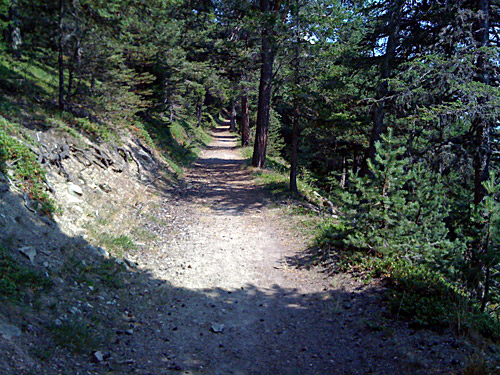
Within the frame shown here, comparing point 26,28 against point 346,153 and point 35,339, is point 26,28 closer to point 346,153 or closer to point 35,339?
point 35,339

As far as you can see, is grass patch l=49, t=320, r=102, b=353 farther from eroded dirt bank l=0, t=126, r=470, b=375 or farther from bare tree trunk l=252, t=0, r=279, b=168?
bare tree trunk l=252, t=0, r=279, b=168

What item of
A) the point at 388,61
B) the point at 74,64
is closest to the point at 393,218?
the point at 388,61

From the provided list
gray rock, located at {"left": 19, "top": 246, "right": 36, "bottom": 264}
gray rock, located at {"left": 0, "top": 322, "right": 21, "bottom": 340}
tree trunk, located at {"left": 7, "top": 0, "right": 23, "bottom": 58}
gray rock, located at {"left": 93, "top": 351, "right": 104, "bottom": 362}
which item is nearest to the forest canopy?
tree trunk, located at {"left": 7, "top": 0, "right": 23, "bottom": 58}

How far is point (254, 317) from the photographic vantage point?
553 centimetres

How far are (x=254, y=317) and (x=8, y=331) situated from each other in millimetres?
3355

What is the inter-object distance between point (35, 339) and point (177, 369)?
1.58 m

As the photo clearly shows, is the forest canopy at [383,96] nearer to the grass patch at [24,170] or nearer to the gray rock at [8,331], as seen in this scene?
the grass patch at [24,170]

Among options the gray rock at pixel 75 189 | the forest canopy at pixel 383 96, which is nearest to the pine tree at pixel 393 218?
the forest canopy at pixel 383 96

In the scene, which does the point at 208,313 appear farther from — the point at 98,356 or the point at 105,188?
the point at 105,188

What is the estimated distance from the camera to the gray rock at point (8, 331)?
10.8ft

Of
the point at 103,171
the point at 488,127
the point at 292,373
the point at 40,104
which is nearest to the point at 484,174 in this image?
the point at 488,127

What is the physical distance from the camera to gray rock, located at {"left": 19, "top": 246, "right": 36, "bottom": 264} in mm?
4941

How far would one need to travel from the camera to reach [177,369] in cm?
405

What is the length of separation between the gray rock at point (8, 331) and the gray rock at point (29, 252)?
65.5 inches
